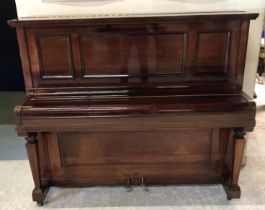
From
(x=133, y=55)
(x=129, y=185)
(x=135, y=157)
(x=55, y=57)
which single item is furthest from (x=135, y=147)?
(x=55, y=57)

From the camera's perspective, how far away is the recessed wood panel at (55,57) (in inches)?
70.6

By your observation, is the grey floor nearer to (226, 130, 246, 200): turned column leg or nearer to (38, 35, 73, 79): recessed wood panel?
(226, 130, 246, 200): turned column leg

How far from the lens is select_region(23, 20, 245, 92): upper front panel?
5.81 feet

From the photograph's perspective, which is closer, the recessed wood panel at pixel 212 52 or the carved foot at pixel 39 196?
the recessed wood panel at pixel 212 52

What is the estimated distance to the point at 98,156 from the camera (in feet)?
6.69

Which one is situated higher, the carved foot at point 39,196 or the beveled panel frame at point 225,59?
the beveled panel frame at point 225,59

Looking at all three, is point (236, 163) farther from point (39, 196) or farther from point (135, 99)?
point (39, 196)

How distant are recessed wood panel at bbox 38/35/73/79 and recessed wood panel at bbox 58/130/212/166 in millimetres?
403

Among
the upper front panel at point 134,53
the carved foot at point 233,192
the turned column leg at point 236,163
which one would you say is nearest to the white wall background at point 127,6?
the upper front panel at point 134,53

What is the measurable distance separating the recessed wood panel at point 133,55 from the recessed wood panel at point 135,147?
1.32 feet

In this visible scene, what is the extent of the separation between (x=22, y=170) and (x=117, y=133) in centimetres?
92

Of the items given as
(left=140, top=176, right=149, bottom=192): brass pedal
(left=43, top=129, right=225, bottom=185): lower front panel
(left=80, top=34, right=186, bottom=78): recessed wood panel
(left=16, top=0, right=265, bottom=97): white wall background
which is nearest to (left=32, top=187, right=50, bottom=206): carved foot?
(left=43, top=129, right=225, bottom=185): lower front panel

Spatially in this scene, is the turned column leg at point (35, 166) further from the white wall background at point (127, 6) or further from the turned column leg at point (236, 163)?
the turned column leg at point (236, 163)

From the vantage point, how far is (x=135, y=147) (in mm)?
2010
